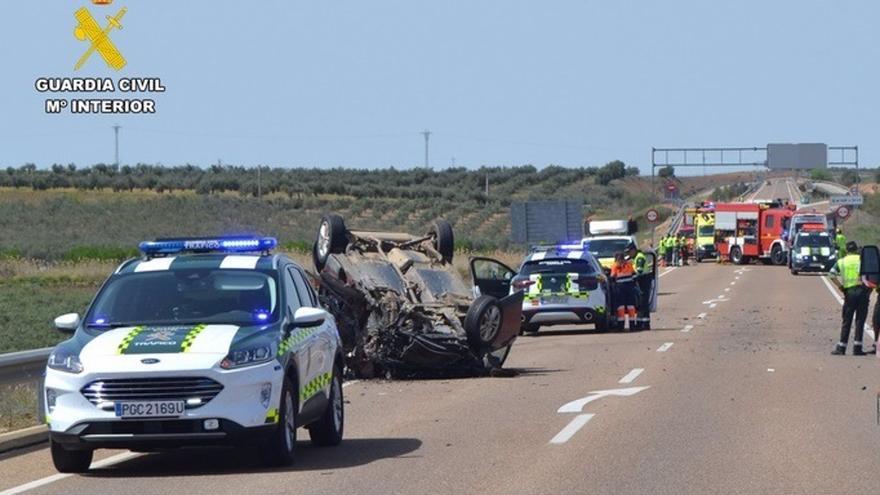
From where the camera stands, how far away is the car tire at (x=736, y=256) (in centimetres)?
7212

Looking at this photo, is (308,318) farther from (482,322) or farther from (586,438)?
(482,322)

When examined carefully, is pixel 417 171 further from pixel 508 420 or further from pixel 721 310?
pixel 508 420

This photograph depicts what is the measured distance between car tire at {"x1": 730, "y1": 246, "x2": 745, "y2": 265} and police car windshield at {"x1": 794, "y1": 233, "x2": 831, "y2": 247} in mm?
10639

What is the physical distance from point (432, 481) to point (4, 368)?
5099mm

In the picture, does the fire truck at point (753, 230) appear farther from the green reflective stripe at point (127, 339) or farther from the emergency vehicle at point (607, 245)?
the green reflective stripe at point (127, 339)

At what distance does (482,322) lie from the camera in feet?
63.4

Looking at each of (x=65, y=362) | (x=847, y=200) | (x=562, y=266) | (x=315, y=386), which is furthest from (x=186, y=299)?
(x=847, y=200)

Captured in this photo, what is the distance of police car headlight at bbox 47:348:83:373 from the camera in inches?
449

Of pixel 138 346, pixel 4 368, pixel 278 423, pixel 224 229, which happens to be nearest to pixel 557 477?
pixel 278 423

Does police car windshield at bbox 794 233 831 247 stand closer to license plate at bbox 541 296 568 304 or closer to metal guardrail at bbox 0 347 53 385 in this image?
license plate at bbox 541 296 568 304

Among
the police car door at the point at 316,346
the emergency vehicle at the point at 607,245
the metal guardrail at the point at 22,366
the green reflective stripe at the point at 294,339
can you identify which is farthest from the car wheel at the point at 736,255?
the green reflective stripe at the point at 294,339

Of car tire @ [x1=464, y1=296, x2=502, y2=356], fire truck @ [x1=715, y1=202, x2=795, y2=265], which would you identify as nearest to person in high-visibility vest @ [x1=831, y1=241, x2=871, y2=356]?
car tire @ [x1=464, y1=296, x2=502, y2=356]

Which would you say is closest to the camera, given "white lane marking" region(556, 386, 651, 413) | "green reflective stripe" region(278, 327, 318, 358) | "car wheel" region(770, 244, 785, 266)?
"green reflective stripe" region(278, 327, 318, 358)

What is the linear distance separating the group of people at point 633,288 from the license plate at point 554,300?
64.8 inches
